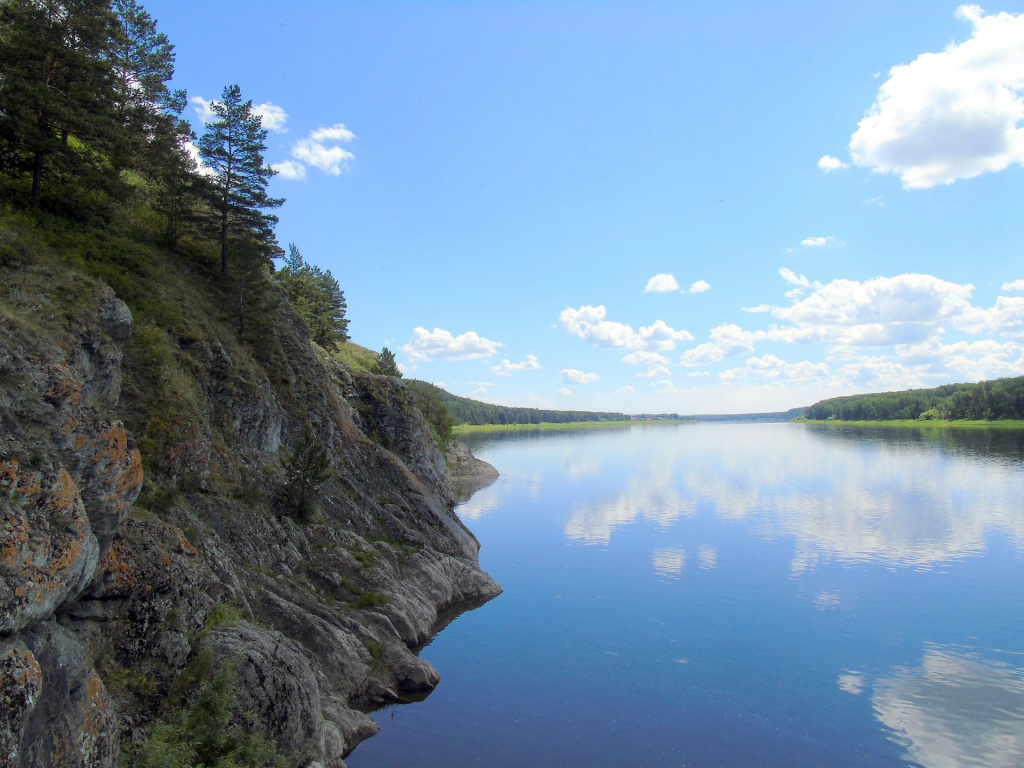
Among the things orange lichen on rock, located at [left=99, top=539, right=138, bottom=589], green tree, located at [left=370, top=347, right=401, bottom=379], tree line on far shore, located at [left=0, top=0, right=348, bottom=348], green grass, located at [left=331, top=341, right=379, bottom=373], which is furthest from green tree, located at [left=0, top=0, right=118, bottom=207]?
green tree, located at [left=370, top=347, right=401, bottom=379]

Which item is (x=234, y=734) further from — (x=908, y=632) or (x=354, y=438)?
(x=908, y=632)

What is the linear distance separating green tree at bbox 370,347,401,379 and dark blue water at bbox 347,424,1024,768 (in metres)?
24.8

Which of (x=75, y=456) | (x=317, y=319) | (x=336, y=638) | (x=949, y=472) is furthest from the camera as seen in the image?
(x=949, y=472)

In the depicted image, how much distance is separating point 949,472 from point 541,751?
83.4 meters

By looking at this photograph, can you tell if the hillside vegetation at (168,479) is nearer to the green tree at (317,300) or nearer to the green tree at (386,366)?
the green tree at (317,300)

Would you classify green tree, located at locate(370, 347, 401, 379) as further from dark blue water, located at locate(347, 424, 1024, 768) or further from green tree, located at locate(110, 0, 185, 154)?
green tree, located at locate(110, 0, 185, 154)

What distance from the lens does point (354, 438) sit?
3522 cm

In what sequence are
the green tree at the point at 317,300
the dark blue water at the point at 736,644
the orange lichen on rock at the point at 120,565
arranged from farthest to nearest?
the green tree at the point at 317,300
the dark blue water at the point at 736,644
the orange lichen on rock at the point at 120,565

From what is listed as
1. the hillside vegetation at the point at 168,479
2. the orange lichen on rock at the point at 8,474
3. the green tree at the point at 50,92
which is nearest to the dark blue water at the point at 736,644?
the hillside vegetation at the point at 168,479

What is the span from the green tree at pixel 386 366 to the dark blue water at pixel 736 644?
81.5ft

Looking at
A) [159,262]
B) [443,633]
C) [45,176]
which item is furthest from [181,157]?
[443,633]

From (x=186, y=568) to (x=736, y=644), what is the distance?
22800 mm

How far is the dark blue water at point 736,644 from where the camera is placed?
18.2 m

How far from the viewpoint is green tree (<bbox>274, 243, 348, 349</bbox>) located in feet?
185
